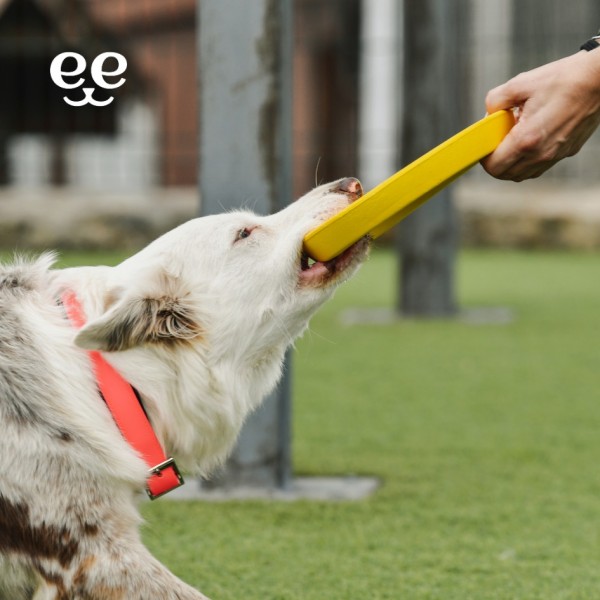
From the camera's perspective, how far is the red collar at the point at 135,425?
255 centimetres

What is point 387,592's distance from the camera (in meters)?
3.01

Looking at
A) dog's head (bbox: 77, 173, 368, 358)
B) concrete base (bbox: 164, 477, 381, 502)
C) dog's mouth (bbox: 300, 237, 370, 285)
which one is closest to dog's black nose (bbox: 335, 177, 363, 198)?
dog's head (bbox: 77, 173, 368, 358)

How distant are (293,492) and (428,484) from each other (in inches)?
17.9

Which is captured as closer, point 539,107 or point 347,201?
point 539,107

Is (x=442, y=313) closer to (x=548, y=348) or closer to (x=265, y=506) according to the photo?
(x=548, y=348)

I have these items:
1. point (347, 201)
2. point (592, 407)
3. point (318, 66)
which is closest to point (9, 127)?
point (318, 66)

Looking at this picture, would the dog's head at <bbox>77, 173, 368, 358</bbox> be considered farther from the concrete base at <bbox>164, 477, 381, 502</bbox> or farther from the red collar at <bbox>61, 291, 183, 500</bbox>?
the concrete base at <bbox>164, 477, 381, 502</bbox>

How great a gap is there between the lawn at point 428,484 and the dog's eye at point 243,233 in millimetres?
882

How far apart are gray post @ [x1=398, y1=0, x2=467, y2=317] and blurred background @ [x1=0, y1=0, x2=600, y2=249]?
5.75 meters

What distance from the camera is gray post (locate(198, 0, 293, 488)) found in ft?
12.8

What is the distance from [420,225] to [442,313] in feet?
2.02

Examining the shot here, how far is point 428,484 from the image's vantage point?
13.4 ft

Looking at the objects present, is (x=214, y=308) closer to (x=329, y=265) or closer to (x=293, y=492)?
(x=329, y=265)

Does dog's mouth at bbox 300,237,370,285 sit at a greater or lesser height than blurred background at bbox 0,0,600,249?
greater
